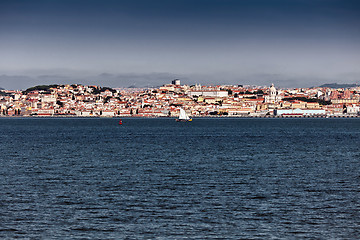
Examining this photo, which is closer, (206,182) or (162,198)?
Answer: (162,198)

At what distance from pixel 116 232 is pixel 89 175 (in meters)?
8.03

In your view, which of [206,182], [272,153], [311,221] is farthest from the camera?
[272,153]

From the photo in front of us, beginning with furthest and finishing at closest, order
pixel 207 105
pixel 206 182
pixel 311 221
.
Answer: pixel 207 105, pixel 206 182, pixel 311 221

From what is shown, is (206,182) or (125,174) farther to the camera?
(125,174)

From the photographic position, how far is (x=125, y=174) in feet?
60.4

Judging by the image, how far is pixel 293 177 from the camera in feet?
58.4

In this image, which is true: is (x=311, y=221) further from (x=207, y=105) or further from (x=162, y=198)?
(x=207, y=105)

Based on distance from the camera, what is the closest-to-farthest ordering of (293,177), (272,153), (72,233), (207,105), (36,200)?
(72,233) → (36,200) → (293,177) → (272,153) → (207,105)

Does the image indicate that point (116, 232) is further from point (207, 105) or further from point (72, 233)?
point (207, 105)

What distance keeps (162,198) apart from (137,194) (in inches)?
32.1

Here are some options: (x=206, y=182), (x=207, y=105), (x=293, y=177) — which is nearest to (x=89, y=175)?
(x=206, y=182)

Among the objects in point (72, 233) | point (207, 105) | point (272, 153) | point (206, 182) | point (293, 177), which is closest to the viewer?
point (72, 233)

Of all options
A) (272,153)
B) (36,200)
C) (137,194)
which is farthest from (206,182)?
(272,153)

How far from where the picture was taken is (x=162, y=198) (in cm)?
1364
